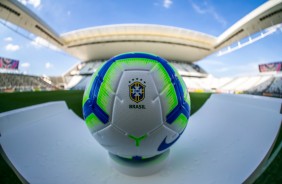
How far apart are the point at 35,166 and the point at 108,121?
1.04m

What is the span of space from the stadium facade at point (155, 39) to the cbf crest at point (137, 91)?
24.8 metres

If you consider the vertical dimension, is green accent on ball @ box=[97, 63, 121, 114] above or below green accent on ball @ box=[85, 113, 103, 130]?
above

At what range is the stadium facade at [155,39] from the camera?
21317 mm

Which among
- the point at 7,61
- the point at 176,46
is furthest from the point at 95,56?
the point at 176,46

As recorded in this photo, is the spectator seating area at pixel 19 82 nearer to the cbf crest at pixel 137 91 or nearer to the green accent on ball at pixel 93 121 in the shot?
the green accent on ball at pixel 93 121

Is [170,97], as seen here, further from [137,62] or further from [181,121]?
[137,62]

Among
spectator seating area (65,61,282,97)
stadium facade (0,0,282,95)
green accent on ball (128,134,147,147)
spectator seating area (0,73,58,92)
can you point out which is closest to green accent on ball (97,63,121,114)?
green accent on ball (128,134,147,147)

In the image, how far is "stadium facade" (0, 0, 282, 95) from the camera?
21317 millimetres

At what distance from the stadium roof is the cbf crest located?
84.4ft

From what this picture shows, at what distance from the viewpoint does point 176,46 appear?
3425 cm

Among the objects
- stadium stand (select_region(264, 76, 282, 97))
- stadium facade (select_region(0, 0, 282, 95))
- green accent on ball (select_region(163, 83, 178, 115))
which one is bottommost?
stadium stand (select_region(264, 76, 282, 97))

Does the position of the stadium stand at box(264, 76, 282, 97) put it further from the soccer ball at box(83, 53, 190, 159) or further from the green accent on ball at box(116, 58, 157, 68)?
the green accent on ball at box(116, 58, 157, 68)

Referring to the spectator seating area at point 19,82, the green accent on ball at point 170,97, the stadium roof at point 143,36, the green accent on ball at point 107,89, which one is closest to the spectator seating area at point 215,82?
the stadium roof at point 143,36

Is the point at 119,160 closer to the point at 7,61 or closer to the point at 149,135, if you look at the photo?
the point at 149,135
